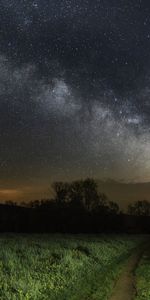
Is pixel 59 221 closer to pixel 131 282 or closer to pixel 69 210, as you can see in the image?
pixel 69 210

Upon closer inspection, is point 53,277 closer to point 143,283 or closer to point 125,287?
point 125,287

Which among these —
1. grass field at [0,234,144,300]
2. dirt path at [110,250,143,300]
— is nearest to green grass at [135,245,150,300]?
dirt path at [110,250,143,300]

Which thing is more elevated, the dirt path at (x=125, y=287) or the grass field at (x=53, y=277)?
the grass field at (x=53, y=277)

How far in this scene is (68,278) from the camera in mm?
22531

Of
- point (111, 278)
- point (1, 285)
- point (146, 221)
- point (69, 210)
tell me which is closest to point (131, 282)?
point (111, 278)

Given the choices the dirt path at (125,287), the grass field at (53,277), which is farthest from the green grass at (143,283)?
the grass field at (53,277)

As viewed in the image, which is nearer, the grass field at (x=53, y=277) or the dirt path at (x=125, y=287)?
the grass field at (x=53, y=277)

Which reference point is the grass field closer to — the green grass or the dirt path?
the dirt path

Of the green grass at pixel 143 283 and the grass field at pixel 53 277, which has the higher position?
the grass field at pixel 53 277

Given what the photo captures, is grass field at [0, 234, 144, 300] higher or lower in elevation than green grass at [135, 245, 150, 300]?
higher

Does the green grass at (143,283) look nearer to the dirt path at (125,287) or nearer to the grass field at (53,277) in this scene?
the dirt path at (125,287)

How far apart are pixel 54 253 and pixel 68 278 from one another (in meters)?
7.28

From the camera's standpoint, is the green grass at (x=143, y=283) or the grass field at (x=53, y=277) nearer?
the grass field at (x=53, y=277)

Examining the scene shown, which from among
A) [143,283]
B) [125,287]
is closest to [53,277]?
[125,287]
